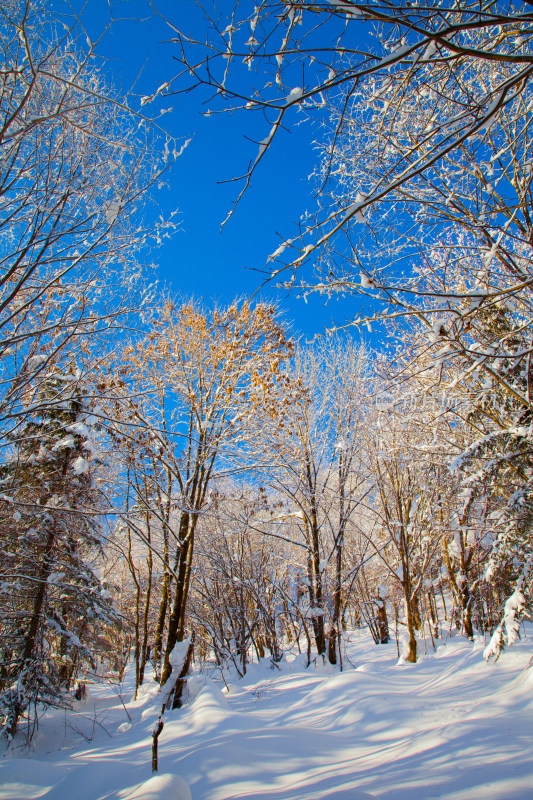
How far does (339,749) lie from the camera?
377 centimetres

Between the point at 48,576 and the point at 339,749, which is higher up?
the point at 48,576

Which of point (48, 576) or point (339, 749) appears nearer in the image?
point (339, 749)

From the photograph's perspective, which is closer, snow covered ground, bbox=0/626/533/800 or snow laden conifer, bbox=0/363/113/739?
snow covered ground, bbox=0/626/533/800

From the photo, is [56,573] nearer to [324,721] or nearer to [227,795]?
[324,721]

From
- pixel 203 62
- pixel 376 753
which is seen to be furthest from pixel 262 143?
pixel 376 753

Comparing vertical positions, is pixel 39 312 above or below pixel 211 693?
above

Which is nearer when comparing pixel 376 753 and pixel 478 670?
pixel 376 753

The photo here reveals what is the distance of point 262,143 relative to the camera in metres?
1.51

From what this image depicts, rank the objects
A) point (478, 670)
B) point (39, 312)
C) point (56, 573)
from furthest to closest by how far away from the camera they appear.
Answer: point (56, 573) < point (478, 670) < point (39, 312)

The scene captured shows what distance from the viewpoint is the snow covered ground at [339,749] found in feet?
9.02

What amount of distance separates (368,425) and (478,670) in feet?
16.4

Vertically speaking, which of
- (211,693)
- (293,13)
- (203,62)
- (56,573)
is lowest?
(211,693)

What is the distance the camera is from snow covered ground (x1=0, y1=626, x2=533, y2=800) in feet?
9.02

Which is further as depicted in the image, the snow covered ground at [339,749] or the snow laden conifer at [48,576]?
the snow laden conifer at [48,576]
